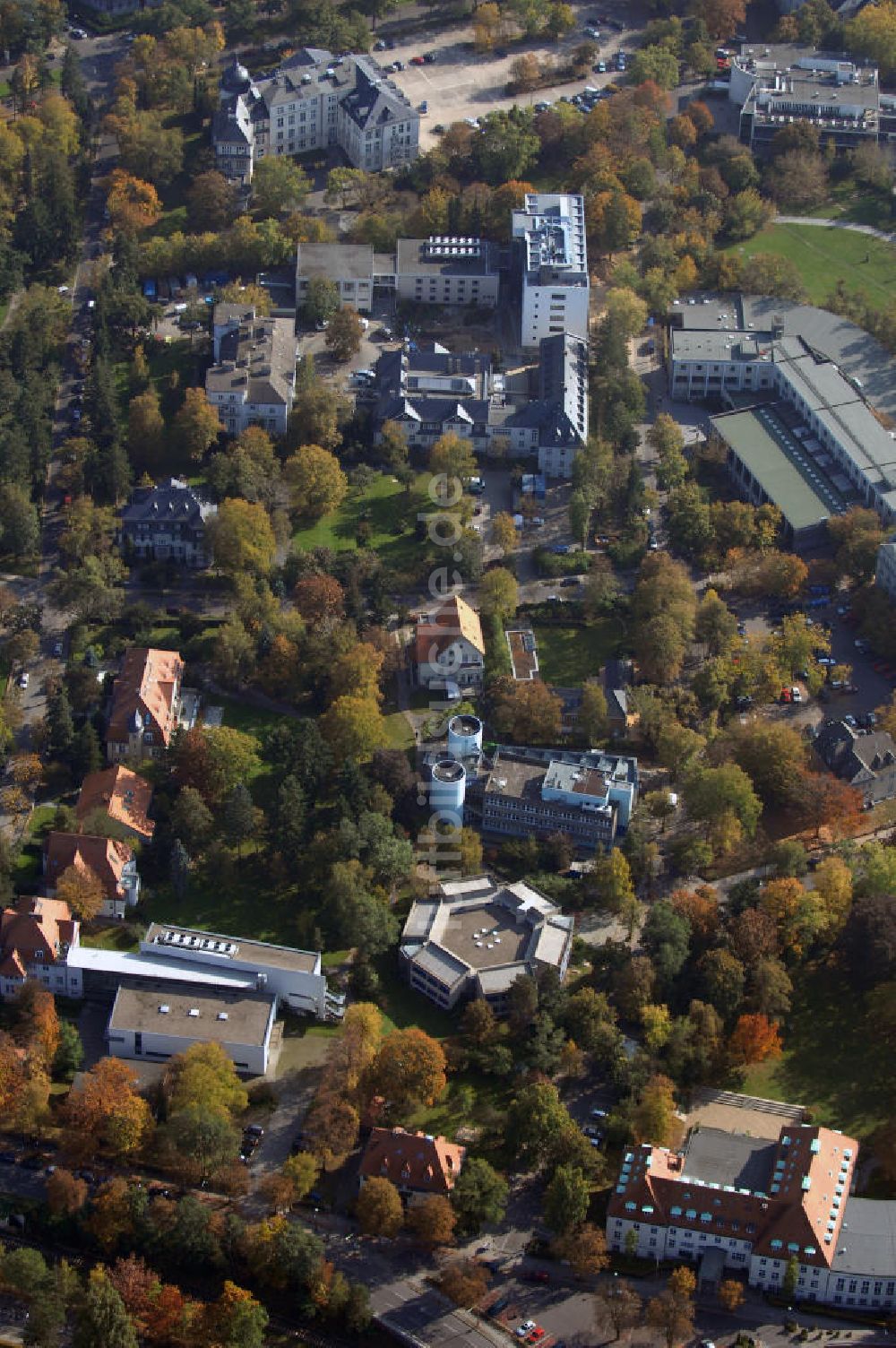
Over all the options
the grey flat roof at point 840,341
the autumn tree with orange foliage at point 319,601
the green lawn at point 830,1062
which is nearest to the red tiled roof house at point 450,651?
the autumn tree with orange foliage at point 319,601

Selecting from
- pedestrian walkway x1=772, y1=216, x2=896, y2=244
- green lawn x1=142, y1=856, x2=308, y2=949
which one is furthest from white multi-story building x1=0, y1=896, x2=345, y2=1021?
pedestrian walkway x1=772, y1=216, x2=896, y2=244

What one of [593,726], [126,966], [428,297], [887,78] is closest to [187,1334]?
[126,966]

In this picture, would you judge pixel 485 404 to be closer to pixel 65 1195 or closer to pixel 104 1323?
pixel 65 1195

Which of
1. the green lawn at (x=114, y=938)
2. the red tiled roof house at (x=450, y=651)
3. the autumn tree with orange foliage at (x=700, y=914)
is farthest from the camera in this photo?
the red tiled roof house at (x=450, y=651)

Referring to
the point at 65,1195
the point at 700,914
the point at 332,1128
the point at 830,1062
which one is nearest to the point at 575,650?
the point at 700,914

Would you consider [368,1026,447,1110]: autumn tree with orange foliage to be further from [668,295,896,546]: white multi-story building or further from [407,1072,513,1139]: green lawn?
[668,295,896,546]: white multi-story building

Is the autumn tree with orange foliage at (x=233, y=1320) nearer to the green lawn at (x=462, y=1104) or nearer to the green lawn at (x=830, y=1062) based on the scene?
the green lawn at (x=462, y=1104)

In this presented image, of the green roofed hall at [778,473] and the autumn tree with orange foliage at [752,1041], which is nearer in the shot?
the autumn tree with orange foliage at [752,1041]
